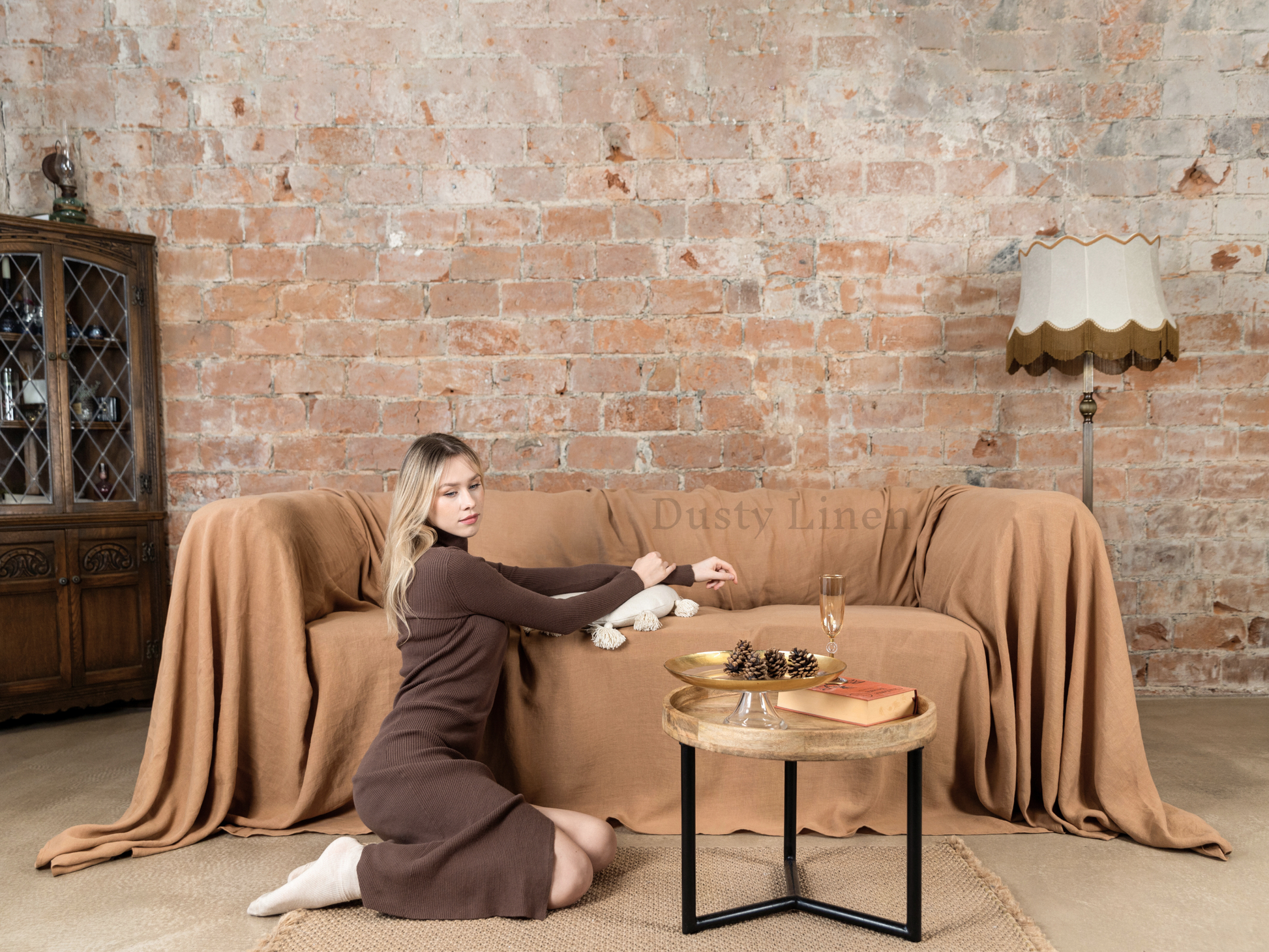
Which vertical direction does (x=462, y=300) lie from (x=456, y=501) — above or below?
above

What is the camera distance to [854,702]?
1.48m

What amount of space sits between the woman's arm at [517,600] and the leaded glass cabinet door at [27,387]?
236 centimetres

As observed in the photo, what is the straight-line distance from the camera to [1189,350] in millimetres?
3396

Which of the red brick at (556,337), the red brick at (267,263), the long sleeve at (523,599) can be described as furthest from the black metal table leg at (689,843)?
the red brick at (267,263)

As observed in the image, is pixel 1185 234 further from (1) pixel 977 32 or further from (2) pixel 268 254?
(2) pixel 268 254

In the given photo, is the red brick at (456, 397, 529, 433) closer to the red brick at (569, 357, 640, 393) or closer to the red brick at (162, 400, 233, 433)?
the red brick at (569, 357, 640, 393)

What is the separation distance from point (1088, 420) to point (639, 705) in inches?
79.0

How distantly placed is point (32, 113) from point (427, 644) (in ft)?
10.8

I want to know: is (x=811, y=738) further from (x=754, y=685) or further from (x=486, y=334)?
(x=486, y=334)

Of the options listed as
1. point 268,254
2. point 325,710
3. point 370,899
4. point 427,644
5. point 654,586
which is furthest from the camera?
point 268,254

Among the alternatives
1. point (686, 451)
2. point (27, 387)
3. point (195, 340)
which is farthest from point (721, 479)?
point (27, 387)

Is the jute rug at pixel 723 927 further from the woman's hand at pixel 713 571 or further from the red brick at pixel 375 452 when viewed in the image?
the red brick at pixel 375 452

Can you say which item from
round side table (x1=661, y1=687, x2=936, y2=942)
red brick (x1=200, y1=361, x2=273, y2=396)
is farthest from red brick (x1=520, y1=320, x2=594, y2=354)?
round side table (x1=661, y1=687, x2=936, y2=942)

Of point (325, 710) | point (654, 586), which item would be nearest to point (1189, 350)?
point (654, 586)
